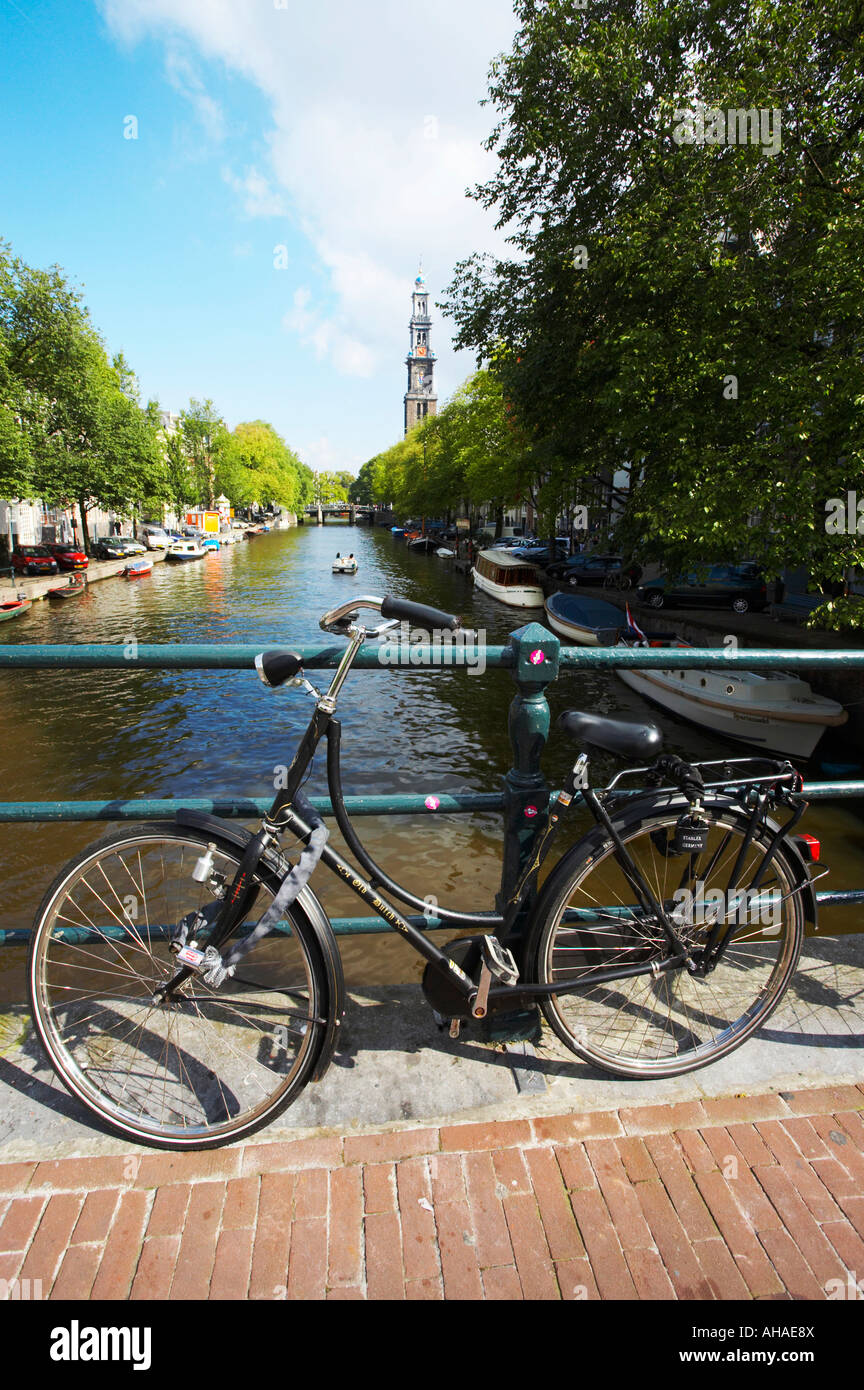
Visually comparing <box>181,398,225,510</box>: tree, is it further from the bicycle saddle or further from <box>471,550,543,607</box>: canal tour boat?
the bicycle saddle

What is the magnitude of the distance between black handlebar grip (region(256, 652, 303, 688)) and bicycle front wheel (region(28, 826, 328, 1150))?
467 millimetres

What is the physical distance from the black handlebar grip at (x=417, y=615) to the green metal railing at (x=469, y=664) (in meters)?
0.21

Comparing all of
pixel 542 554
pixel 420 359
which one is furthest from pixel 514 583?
pixel 420 359

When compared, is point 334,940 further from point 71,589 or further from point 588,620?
point 71,589

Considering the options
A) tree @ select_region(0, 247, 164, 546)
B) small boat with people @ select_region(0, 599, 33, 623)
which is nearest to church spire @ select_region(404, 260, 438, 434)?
tree @ select_region(0, 247, 164, 546)

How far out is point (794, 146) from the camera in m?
12.4

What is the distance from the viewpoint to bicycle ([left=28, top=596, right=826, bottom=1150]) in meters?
2.06

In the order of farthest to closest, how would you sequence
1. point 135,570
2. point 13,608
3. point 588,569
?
point 135,570 → point 588,569 → point 13,608

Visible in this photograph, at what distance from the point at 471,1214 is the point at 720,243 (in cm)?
1571

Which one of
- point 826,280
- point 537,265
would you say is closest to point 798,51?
point 826,280

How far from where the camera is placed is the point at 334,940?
2027 mm

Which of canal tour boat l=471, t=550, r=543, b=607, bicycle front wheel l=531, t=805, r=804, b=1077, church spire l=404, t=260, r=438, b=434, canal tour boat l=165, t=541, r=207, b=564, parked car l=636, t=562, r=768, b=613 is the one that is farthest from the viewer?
church spire l=404, t=260, r=438, b=434

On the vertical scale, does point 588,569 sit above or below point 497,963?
above
